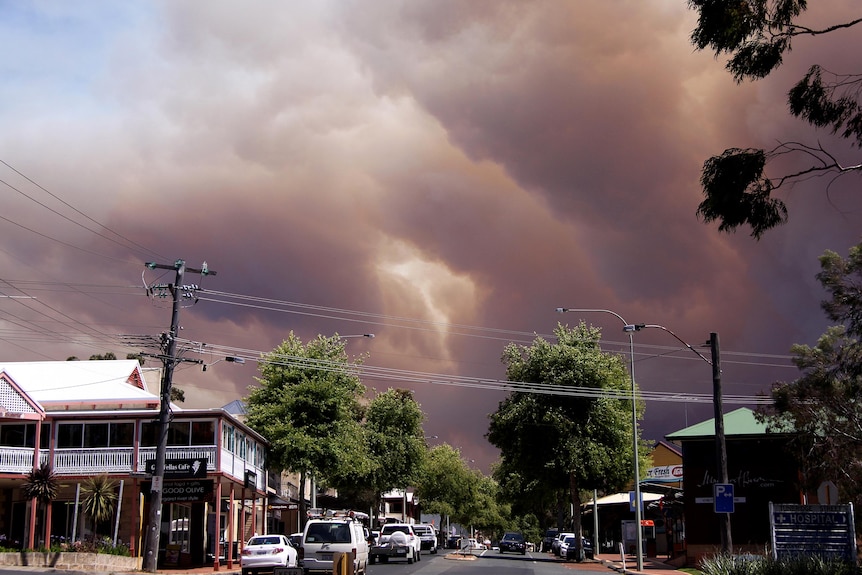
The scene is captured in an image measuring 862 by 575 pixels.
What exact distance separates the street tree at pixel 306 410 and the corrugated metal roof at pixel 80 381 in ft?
24.5

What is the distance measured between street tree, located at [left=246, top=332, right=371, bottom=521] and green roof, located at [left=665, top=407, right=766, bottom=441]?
19.3 metres

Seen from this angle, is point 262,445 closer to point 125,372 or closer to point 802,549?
point 125,372

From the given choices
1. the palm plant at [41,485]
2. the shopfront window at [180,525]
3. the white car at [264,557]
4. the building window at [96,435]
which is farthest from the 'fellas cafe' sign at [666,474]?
the palm plant at [41,485]

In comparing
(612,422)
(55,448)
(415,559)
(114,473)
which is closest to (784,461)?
(612,422)

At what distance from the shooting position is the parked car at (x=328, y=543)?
30766 mm

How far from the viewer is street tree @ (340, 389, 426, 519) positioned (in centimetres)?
7644

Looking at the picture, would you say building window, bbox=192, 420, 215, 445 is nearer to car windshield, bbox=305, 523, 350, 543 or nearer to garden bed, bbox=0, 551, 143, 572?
garden bed, bbox=0, 551, 143, 572

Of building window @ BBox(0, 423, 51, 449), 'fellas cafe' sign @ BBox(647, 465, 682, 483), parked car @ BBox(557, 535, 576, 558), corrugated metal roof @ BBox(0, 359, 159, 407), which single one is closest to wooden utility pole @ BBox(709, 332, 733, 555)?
corrugated metal roof @ BBox(0, 359, 159, 407)

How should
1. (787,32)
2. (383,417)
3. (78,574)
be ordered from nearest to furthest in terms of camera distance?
(787,32)
(78,574)
(383,417)

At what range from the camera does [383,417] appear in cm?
7856

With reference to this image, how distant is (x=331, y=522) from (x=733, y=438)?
23851mm

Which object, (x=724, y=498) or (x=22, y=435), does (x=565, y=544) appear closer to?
(x=724, y=498)

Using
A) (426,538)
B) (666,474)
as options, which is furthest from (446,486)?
(426,538)

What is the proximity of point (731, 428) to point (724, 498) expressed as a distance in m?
17.0
